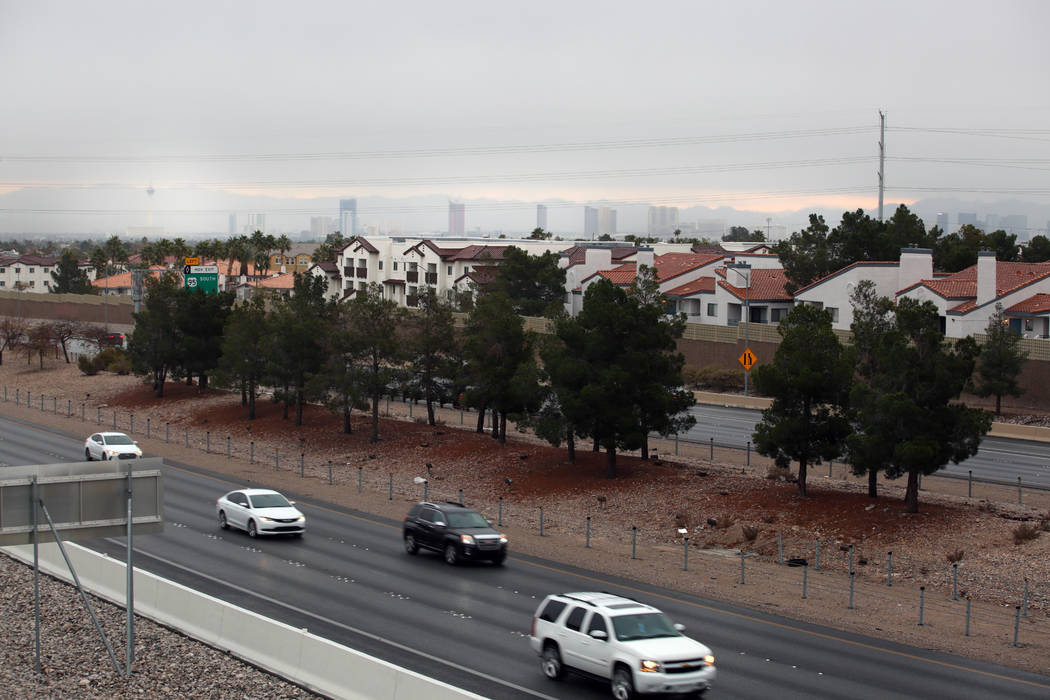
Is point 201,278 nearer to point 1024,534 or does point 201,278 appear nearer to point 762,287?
point 762,287

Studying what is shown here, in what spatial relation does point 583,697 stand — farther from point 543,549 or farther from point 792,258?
point 792,258

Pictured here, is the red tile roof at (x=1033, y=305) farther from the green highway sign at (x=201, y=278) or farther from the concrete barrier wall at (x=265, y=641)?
the concrete barrier wall at (x=265, y=641)

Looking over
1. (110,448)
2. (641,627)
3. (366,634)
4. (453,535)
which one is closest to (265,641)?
(366,634)

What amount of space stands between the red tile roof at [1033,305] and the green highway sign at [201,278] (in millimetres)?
51219

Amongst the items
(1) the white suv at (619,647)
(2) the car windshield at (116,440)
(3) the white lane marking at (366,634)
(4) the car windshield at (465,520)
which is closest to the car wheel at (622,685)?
(1) the white suv at (619,647)

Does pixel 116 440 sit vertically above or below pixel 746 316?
below

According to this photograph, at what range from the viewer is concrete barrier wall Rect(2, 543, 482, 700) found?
16719 mm

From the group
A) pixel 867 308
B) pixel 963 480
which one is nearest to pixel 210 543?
pixel 963 480

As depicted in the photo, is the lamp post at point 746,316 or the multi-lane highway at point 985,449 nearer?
the multi-lane highway at point 985,449

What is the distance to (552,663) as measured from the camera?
18.9m

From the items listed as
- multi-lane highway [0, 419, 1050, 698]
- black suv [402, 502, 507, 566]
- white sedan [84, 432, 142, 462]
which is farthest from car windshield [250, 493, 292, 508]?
white sedan [84, 432, 142, 462]

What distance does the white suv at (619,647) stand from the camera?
56.4ft

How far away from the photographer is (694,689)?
17.3 m

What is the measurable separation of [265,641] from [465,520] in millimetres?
10687
